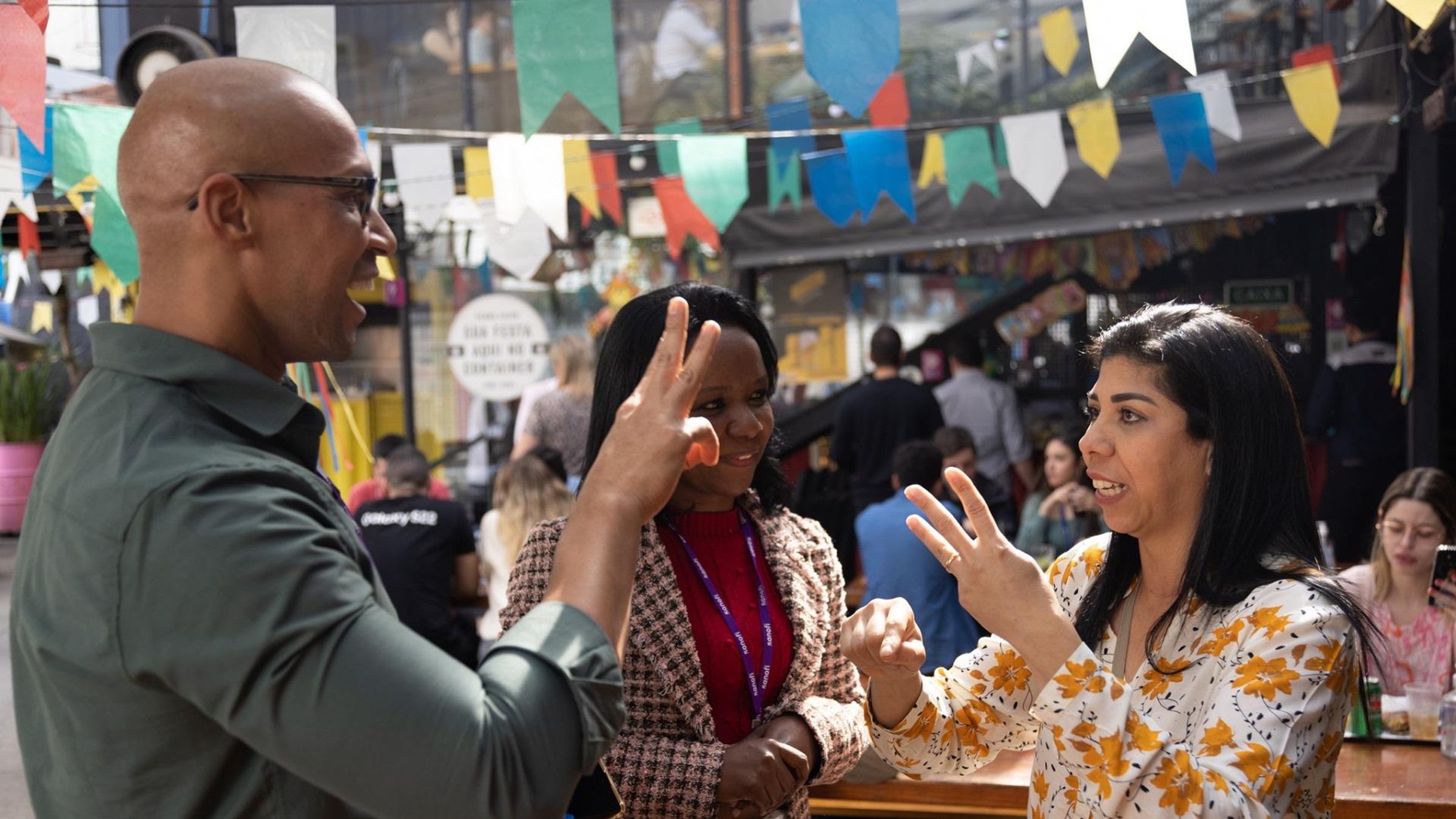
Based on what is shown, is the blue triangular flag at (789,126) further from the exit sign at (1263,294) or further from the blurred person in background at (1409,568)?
the blurred person in background at (1409,568)

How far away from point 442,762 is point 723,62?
8.16 meters

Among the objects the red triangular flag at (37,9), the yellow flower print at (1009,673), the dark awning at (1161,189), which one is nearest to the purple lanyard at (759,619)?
the yellow flower print at (1009,673)

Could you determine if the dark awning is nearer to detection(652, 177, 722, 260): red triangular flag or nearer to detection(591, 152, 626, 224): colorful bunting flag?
detection(591, 152, 626, 224): colorful bunting flag

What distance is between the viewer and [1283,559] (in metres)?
1.86

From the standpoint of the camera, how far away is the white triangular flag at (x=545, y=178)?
16.7 ft

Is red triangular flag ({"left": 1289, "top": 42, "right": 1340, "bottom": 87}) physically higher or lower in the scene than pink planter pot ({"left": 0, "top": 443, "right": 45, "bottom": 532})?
higher

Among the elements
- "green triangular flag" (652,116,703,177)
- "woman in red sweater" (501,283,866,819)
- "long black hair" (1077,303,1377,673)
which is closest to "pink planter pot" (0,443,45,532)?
"woman in red sweater" (501,283,866,819)

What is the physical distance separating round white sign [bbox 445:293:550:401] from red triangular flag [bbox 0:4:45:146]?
562cm

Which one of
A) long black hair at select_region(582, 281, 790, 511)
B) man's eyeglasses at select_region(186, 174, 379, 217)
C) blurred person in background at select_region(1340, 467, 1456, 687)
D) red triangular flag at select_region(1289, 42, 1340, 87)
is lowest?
blurred person in background at select_region(1340, 467, 1456, 687)

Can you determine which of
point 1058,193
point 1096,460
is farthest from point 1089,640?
point 1058,193

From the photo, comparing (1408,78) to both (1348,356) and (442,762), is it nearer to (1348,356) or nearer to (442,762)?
(1348,356)

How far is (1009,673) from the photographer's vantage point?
2.05m

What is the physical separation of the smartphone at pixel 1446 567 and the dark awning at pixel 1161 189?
2.94 m

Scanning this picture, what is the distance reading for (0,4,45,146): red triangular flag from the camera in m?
2.54
